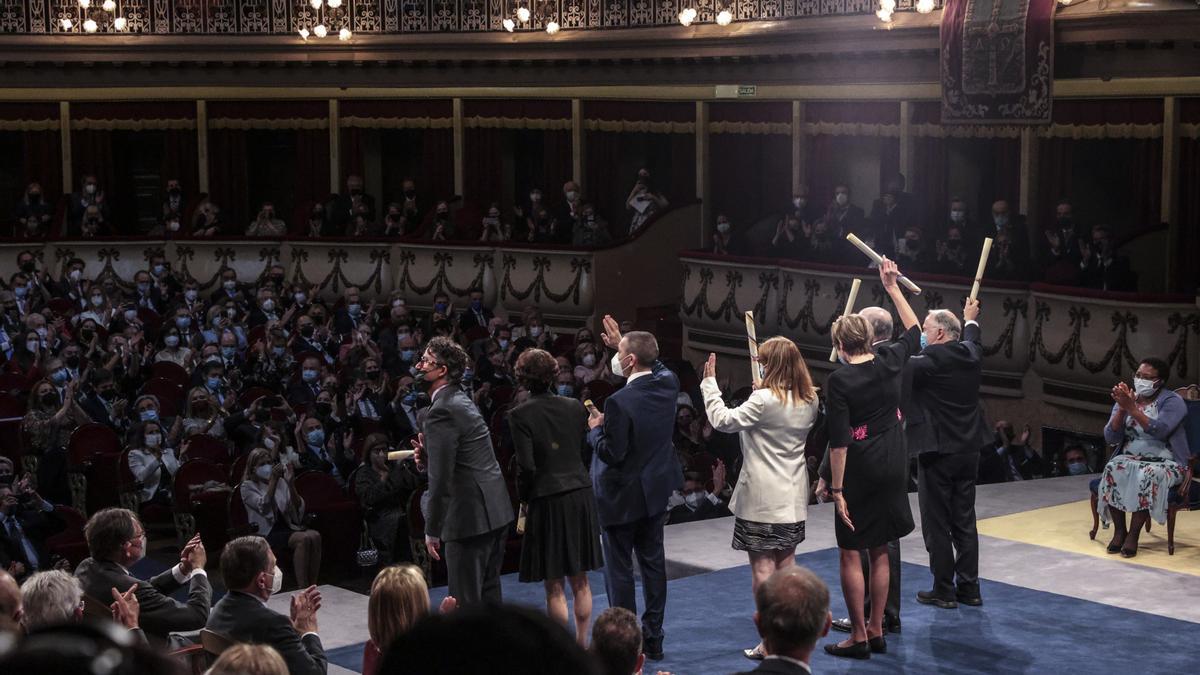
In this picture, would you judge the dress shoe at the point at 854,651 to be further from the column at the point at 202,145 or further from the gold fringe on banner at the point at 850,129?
the column at the point at 202,145

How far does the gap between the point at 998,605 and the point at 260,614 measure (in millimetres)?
3955

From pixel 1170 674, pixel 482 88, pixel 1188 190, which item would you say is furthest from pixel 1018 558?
pixel 482 88

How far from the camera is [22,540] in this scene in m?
9.19

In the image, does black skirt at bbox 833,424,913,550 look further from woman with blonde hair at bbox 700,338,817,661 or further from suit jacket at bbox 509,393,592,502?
suit jacket at bbox 509,393,592,502

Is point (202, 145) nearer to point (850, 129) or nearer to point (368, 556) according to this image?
point (850, 129)

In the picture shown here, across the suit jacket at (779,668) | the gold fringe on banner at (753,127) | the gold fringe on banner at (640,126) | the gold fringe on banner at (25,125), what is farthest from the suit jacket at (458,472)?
the gold fringe on banner at (25,125)

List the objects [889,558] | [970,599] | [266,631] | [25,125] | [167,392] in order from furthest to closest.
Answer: [25,125]
[167,392]
[970,599]
[889,558]
[266,631]

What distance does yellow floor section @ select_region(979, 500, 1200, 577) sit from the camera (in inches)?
324

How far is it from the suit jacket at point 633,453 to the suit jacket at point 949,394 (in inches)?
53.6

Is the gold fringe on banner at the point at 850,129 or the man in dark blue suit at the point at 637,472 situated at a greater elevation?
the gold fringe on banner at the point at 850,129

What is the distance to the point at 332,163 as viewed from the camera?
22.5m

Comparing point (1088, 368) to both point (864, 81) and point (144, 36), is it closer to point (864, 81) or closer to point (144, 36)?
point (864, 81)

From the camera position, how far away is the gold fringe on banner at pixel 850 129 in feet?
56.0

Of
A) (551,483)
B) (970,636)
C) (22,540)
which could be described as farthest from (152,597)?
(22,540)
